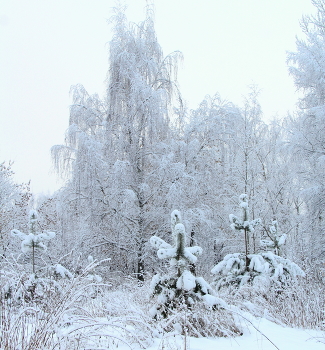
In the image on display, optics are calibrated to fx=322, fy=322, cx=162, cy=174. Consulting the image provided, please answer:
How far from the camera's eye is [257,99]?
15289 millimetres

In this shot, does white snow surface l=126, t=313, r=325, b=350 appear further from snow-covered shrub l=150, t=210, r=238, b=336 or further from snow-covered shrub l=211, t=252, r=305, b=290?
snow-covered shrub l=211, t=252, r=305, b=290

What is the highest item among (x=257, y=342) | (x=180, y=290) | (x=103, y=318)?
(x=180, y=290)

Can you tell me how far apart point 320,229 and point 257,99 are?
7.52 meters

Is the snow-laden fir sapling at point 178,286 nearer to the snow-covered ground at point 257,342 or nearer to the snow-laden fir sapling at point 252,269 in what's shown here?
the snow-covered ground at point 257,342

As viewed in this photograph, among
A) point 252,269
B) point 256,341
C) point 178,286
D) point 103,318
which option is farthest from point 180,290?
point 252,269

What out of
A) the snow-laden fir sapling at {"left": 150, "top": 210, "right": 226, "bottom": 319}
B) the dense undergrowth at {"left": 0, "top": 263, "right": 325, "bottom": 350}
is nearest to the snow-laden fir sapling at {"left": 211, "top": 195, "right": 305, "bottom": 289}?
the dense undergrowth at {"left": 0, "top": 263, "right": 325, "bottom": 350}

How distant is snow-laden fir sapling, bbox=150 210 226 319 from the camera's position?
3891 millimetres

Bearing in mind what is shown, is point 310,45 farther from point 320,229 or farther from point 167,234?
point 167,234

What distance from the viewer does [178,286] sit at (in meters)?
3.97

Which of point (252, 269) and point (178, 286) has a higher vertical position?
point (178, 286)

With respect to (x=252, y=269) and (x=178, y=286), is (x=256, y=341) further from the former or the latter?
(x=252, y=269)

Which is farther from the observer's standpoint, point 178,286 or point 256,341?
point 178,286

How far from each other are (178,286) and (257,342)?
1097 millimetres

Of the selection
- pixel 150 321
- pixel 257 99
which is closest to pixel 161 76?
pixel 257 99
